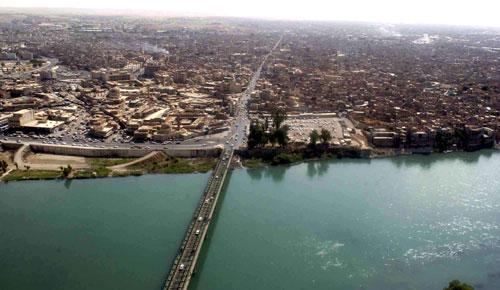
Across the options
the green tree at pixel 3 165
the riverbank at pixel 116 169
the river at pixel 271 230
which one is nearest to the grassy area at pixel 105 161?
the riverbank at pixel 116 169

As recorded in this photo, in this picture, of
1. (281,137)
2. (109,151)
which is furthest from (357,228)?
(109,151)

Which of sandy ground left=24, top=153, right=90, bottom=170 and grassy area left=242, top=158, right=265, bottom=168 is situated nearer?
sandy ground left=24, top=153, right=90, bottom=170

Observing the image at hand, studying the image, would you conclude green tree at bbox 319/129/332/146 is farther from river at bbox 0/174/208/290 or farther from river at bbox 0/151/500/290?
river at bbox 0/174/208/290

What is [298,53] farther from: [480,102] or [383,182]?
[383,182]

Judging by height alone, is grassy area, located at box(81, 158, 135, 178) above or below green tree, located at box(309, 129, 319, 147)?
below

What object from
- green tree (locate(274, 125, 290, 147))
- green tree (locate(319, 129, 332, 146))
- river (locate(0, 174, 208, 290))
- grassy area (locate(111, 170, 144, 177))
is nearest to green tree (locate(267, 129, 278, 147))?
green tree (locate(274, 125, 290, 147))

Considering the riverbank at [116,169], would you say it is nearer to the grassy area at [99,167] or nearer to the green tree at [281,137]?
the grassy area at [99,167]
